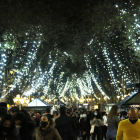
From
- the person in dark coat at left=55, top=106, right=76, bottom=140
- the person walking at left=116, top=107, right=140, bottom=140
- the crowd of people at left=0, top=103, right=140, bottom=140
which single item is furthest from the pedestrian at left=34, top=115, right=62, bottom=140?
the person in dark coat at left=55, top=106, right=76, bottom=140

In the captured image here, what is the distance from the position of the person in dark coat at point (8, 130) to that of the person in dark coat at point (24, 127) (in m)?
0.30

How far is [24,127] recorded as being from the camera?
3969mm

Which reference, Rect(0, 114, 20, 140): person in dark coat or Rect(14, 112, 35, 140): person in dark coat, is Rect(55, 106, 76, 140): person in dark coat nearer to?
Rect(14, 112, 35, 140): person in dark coat

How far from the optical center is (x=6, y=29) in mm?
16141

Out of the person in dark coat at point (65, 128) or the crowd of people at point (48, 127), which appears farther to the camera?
the person in dark coat at point (65, 128)

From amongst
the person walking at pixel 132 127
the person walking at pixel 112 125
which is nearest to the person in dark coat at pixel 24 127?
the person walking at pixel 132 127

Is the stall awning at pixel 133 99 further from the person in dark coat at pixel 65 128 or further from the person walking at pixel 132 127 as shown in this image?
the person walking at pixel 132 127

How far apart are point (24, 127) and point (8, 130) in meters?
0.47

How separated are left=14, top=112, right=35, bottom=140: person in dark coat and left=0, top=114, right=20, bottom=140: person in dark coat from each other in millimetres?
304

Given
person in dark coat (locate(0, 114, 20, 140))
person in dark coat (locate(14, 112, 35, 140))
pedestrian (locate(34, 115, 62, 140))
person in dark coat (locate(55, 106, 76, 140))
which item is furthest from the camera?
person in dark coat (locate(55, 106, 76, 140))

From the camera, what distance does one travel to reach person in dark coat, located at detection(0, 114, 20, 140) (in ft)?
11.5

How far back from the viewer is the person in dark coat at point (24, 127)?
3.85m

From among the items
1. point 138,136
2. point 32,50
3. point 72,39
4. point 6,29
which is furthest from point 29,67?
point 138,136

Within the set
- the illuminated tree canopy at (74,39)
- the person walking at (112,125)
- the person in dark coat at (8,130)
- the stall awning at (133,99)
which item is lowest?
the person walking at (112,125)
